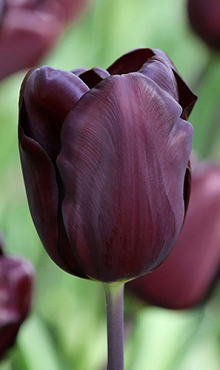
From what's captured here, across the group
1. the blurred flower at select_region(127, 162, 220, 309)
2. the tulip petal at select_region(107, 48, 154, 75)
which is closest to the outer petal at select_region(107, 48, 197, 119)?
the tulip petal at select_region(107, 48, 154, 75)

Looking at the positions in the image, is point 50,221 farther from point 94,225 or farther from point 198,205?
point 198,205

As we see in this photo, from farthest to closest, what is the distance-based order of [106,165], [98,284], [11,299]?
[98,284] < [11,299] < [106,165]

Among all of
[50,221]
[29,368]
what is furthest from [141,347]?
[50,221]

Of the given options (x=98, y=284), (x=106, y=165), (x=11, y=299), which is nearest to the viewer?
(x=106, y=165)

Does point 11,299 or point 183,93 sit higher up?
point 183,93

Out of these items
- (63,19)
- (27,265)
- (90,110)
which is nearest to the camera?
(90,110)

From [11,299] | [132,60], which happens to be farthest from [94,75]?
[11,299]

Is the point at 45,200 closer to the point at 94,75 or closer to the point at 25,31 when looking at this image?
the point at 94,75

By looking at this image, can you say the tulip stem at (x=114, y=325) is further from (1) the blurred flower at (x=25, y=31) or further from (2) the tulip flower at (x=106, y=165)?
(1) the blurred flower at (x=25, y=31)
